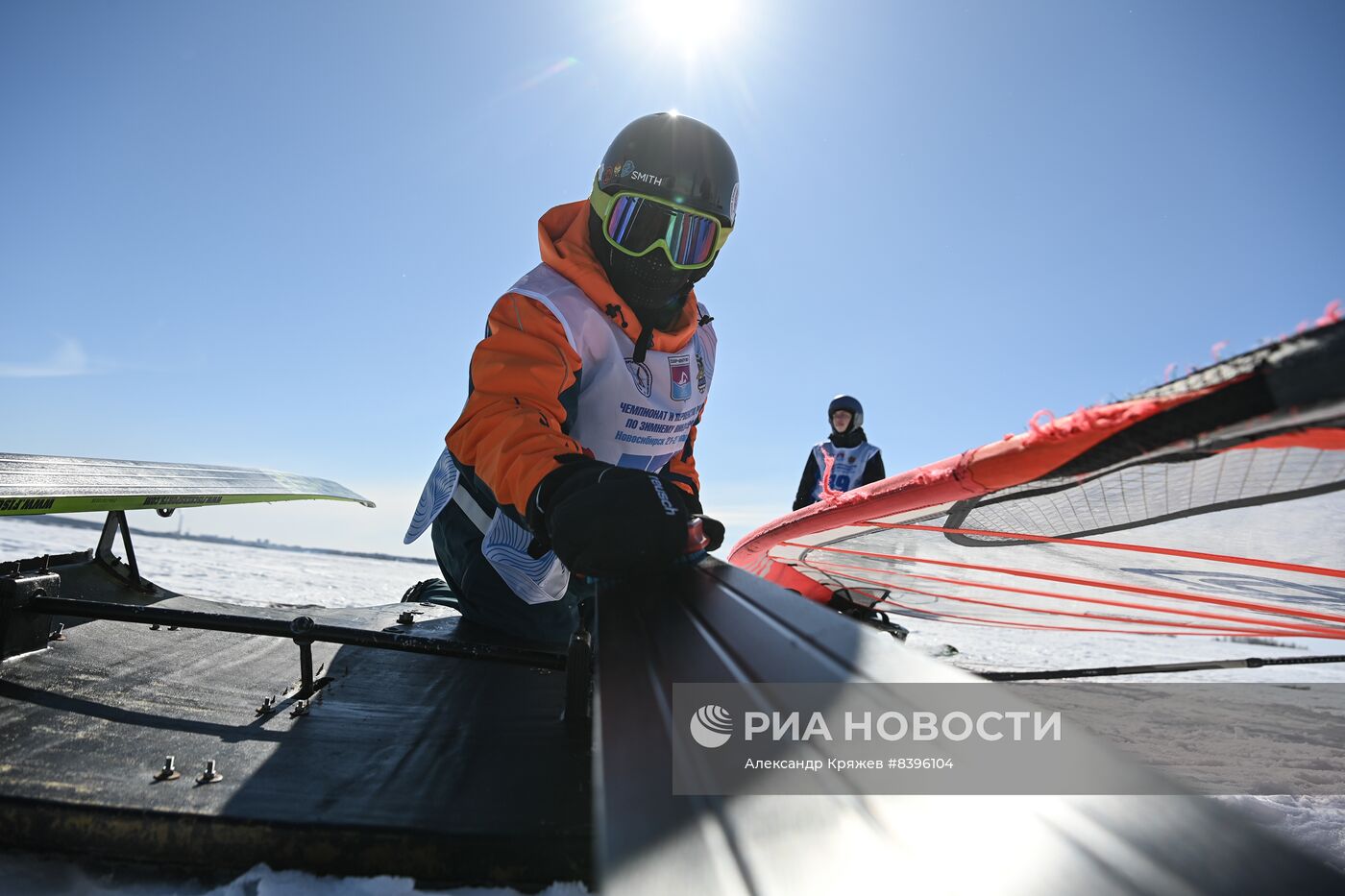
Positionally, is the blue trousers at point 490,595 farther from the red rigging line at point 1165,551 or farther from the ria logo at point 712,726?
the ria logo at point 712,726

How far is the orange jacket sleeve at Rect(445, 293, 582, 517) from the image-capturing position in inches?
52.5

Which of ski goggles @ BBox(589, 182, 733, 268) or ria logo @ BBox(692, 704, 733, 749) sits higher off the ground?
ski goggles @ BBox(589, 182, 733, 268)

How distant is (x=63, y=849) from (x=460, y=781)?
0.56m

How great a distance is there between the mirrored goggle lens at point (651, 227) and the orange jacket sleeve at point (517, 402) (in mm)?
398

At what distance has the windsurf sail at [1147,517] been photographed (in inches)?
29.6

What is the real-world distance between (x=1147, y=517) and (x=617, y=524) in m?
1.20

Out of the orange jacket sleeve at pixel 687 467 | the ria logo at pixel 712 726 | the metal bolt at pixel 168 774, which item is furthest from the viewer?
the orange jacket sleeve at pixel 687 467

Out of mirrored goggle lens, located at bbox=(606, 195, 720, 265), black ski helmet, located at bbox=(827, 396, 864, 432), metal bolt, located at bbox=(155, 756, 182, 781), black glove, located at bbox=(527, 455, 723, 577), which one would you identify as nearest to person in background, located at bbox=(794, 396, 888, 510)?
black ski helmet, located at bbox=(827, 396, 864, 432)

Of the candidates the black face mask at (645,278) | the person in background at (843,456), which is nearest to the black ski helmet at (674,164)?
the black face mask at (645,278)

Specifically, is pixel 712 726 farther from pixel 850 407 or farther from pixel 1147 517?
pixel 850 407

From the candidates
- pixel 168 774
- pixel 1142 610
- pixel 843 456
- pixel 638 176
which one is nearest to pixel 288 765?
pixel 168 774

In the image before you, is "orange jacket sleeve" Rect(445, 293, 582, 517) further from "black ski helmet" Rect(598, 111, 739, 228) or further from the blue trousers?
the blue trousers

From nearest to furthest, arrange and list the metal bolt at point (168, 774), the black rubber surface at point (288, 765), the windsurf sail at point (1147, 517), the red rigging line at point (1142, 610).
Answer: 1. the windsurf sail at point (1147, 517)
2. the black rubber surface at point (288, 765)
3. the metal bolt at point (168, 774)
4. the red rigging line at point (1142, 610)

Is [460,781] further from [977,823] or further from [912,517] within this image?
[912,517]
